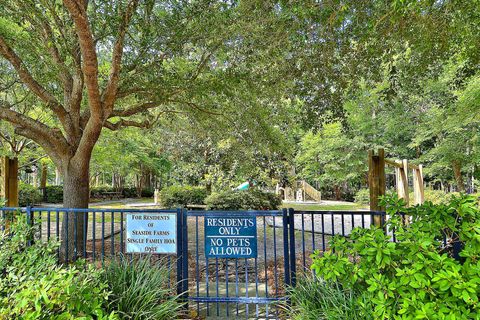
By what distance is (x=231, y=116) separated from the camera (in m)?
7.68

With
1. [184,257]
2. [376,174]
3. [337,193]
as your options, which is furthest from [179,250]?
[337,193]

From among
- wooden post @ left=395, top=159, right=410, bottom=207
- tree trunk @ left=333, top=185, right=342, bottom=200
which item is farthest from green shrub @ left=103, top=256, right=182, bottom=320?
tree trunk @ left=333, top=185, right=342, bottom=200

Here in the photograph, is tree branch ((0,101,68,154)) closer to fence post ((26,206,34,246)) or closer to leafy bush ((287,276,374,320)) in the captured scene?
fence post ((26,206,34,246))

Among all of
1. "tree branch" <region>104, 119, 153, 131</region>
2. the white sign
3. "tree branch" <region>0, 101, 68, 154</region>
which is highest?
"tree branch" <region>104, 119, 153, 131</region>

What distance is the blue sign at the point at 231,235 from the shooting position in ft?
11.5

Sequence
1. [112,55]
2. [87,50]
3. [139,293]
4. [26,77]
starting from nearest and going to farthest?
1. [139,293]
2. [87,50]
3. [112,55]
4. [26,77]

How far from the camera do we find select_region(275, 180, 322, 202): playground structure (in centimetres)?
2494

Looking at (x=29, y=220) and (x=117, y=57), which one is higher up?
(x=117, y=57)

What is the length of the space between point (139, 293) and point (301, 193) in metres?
22.8

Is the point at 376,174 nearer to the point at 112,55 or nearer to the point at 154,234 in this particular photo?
the point at 154,234

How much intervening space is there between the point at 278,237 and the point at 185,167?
11.8m

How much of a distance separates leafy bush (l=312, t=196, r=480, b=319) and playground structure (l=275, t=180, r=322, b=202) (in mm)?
22168

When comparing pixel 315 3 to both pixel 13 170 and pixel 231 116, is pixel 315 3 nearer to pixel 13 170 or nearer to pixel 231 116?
pixel 231 116

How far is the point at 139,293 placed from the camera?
307 cm
